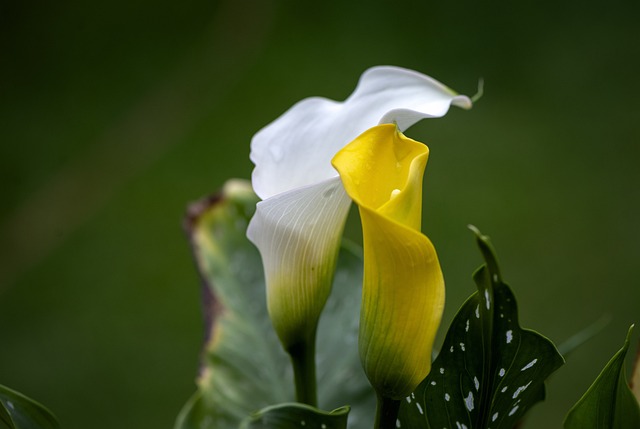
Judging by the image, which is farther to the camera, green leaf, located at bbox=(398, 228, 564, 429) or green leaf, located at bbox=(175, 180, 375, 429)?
green leaf, located at bbox=(175, 180, 375, 429)

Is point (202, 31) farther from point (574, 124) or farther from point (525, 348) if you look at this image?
point (525, 348)

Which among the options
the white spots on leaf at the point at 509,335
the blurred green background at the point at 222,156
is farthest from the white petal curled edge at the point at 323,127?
the blurred green background at the point at 222,156

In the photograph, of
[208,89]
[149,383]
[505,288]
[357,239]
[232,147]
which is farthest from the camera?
[208,89]

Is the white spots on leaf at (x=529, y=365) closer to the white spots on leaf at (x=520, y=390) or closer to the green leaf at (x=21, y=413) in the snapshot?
the white spots on leaf at (x=520, y=390)

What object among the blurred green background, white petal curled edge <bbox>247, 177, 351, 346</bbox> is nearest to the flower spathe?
white petal curled edge <bbox>247, 177, 351, 346</bbox>

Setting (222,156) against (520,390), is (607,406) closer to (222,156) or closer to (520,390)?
(520,390)

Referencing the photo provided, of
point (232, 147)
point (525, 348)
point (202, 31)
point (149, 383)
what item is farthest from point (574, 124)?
point (525, 348)

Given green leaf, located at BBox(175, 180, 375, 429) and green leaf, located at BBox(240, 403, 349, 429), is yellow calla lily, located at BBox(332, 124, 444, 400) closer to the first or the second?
green leaf, located at BBox(240, 403, 349, 429)
